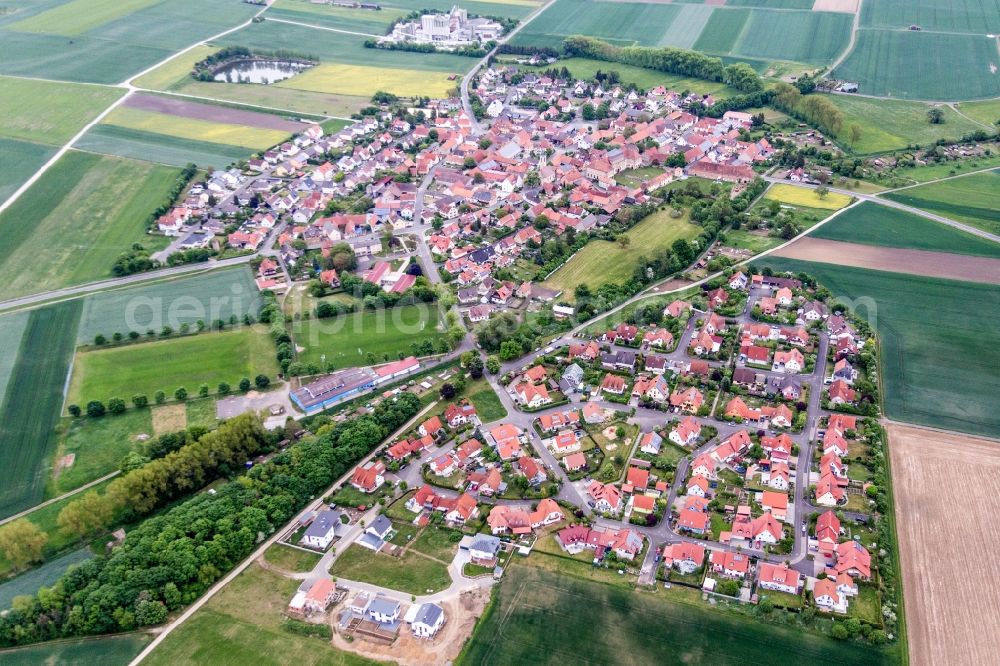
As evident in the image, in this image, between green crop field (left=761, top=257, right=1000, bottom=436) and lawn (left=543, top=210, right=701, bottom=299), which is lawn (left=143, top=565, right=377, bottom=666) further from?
green crop field (left=761, top=257, right=1000, bottom=436)

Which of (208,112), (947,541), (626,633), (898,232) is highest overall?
(208,112)

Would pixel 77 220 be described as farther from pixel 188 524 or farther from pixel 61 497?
pixel 188 524

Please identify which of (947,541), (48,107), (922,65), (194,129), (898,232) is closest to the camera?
(947,541)

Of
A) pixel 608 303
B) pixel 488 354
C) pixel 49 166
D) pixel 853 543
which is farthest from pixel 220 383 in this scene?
pixel 49 166

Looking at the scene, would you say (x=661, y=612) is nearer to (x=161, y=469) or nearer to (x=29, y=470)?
(x=161, y=469)

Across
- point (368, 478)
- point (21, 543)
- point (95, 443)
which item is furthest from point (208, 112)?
point (21, 543)

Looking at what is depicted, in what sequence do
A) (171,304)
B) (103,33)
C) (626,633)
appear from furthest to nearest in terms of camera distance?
(103,33)
(171,304)
(626,633)

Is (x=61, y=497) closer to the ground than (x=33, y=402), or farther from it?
closer to the ground

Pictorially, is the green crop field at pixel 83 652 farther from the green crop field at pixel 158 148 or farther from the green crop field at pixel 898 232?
the green crop field at pixel 158 148
